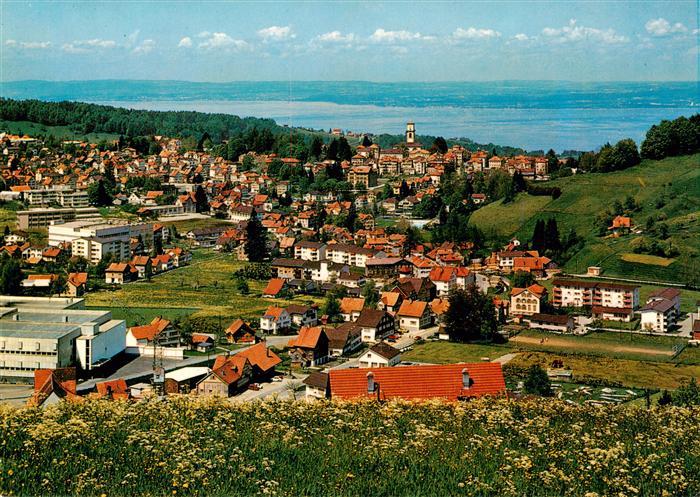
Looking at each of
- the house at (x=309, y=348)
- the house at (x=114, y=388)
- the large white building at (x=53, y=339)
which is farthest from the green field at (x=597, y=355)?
the house at (x=114, y=388)

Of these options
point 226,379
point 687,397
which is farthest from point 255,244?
point 687,397

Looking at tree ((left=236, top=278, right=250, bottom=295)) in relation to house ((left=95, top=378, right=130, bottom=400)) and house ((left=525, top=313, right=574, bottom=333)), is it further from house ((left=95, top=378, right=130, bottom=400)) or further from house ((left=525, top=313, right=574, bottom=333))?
house ((left=95, top=378, right=130, bottom=400))

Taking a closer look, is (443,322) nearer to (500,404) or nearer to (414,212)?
(500,404)

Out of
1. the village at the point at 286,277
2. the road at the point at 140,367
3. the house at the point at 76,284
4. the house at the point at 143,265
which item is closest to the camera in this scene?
the village at the point at 286,277

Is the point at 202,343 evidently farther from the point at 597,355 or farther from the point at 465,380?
the point at 465,380

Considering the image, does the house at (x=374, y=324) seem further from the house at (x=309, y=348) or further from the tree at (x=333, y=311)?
the house at (x=309, y=348)

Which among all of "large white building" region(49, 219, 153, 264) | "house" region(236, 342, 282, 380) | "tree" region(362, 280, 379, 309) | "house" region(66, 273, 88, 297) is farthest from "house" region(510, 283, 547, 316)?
"large white building" region(49, 219, 153, 264)
